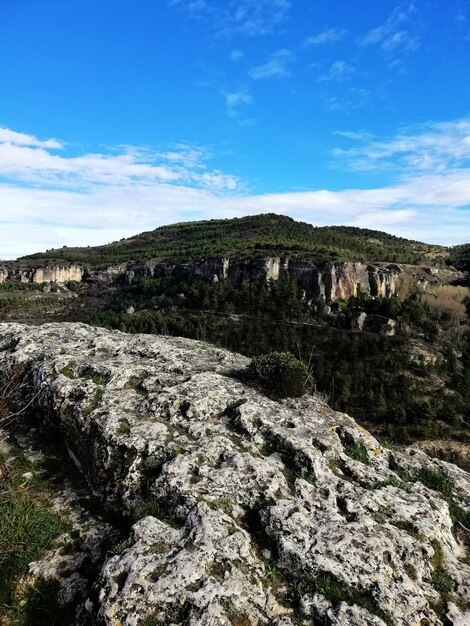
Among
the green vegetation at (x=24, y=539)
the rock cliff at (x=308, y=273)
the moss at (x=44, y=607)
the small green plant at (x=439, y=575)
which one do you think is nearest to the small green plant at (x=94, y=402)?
the green vegetation at (x=24, y=539)

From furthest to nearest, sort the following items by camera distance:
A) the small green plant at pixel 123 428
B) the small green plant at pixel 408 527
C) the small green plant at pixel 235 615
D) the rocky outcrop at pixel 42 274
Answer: the rocky outcrop at pixel 42 274 < the small green plant at pixel 123 428 < the small green plant at pixel 408 527 < the small green plant at pixel 235 615

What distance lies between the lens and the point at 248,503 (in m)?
6.55

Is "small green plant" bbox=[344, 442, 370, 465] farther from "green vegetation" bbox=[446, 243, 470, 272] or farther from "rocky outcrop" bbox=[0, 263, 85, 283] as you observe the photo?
"rocky outcrop" bbox=[0, 263, 85, 283]

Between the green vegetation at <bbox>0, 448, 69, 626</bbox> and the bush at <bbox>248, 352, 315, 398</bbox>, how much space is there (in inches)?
218

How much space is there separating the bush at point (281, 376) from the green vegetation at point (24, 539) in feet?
18.1

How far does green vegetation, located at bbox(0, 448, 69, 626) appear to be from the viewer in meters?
5.48

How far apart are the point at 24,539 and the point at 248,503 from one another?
3712 millimetres

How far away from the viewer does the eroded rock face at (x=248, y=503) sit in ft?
16.5

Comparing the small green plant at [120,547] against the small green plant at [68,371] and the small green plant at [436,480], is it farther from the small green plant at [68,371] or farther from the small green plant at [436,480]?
the small green plant at [436,480]

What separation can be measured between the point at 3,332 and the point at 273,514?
487 inches

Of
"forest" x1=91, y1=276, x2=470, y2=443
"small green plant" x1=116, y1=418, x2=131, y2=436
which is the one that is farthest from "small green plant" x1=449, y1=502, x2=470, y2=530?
"forest" x1=91, y1=276, x2=470, y2=443

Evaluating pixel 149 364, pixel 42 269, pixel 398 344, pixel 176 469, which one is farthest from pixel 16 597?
pixel 42 269

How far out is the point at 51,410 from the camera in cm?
971

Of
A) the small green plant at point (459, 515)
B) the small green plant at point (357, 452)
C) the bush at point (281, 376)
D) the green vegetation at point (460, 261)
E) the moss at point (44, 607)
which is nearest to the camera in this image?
the moss at point (44, 607)
